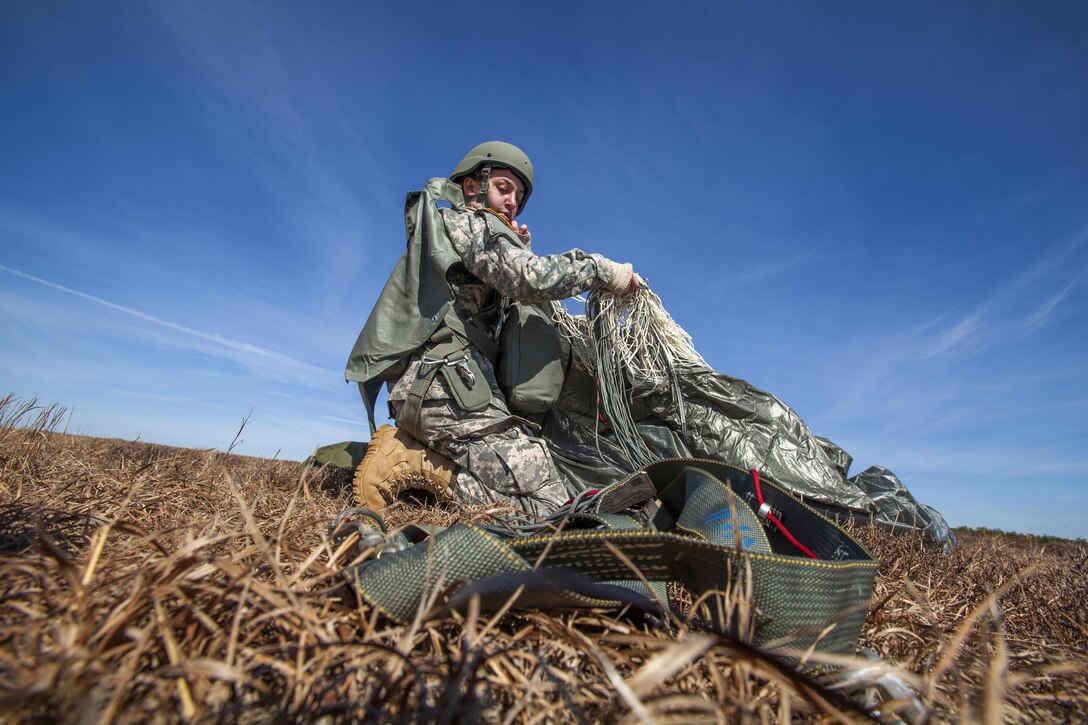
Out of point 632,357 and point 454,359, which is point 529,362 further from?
point 632,357

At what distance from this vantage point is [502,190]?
393cm

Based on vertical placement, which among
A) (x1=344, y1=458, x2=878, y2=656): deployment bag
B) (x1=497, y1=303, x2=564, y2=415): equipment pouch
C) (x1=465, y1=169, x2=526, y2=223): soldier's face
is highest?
(x1=465, y1=169, x2=526, y2=223): soldier's face

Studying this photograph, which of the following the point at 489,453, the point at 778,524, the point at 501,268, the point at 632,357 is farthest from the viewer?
the point at 632,357

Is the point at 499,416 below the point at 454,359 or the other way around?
below

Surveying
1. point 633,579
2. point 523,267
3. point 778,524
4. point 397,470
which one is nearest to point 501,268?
point 523,267

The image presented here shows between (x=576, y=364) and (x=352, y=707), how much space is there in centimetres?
333

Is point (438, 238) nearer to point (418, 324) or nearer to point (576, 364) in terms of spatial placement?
point (418, 324)

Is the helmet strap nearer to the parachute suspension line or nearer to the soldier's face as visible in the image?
the soldier's face

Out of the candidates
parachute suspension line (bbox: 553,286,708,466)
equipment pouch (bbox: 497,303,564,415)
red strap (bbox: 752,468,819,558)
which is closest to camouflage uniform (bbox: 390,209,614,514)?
equipment pouch (bbox: 497,303,564,415)

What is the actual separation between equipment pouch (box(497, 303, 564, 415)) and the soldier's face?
83cm

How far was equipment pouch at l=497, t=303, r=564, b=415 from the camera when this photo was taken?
3.50 m

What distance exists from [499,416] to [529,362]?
0.45m

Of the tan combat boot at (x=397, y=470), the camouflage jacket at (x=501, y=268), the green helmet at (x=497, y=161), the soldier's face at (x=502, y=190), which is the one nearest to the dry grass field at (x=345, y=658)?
the tan combat boot at (x=397, y=470)

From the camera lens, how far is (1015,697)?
89 cm
